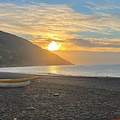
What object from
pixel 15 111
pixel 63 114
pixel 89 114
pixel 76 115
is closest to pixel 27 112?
pixel 15 111

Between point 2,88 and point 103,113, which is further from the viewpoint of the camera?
point 2,88

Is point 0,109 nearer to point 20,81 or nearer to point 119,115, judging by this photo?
point 119,115

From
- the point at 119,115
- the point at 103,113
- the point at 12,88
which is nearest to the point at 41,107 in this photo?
the point at 103,113

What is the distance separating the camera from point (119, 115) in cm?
928

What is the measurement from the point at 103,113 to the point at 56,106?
279cm

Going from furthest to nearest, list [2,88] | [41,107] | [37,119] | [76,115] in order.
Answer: [2,88], [41,107], [76,115], [37,119]

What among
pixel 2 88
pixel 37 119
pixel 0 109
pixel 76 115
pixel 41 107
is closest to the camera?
pixel 37 119

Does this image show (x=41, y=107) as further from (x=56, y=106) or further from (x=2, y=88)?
(x=2, y=88)

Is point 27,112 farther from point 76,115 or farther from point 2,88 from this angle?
point 2,88

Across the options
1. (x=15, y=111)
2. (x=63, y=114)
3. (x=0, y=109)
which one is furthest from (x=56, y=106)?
(x=0, y=109)

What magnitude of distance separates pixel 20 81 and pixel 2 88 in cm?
189

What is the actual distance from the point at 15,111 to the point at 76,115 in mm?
3184

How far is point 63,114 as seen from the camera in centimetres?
912

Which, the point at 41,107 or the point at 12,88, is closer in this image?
the point at 41,107
